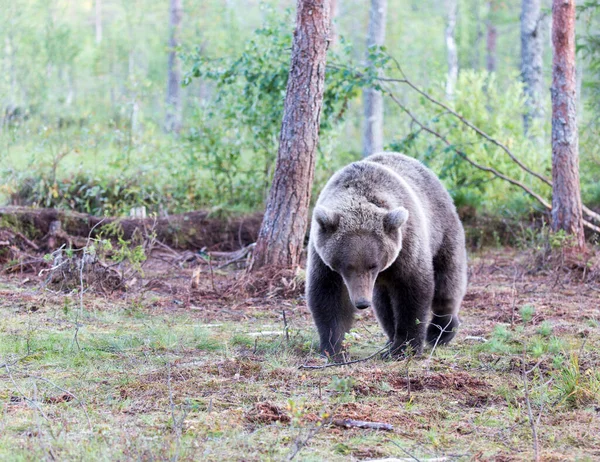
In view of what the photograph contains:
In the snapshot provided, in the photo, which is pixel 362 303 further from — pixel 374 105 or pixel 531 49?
pixel 531 49

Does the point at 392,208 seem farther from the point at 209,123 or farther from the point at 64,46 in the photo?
the point at 64,46

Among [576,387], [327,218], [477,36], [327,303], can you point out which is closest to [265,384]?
[327,303]

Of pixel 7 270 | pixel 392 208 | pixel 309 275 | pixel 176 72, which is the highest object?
pixel 176 72

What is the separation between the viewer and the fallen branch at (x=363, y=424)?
4.01 metres

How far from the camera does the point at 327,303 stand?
5.91m

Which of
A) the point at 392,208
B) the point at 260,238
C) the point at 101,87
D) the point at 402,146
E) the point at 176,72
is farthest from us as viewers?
the point at 101,87

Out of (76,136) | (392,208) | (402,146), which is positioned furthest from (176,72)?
(392,208)

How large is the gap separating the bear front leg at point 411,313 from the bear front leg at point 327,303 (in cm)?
45

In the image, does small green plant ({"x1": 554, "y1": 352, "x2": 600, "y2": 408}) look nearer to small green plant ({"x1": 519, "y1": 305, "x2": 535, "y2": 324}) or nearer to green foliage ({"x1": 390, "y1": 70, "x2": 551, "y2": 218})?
small green plant ({"x1": 519, "y1": 305, "x2": 535, "y2": 324})

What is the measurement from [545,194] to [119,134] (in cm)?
745

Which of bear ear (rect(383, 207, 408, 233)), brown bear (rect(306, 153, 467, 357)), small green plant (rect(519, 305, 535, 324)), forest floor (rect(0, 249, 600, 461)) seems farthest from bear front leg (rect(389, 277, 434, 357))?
small green plant (rect(519, 305, 535, 324))

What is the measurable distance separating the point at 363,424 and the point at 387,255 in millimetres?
1786

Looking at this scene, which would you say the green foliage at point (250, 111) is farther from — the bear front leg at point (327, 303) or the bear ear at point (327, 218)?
the bear ear at point (327, 218)

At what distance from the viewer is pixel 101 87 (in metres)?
38.6
